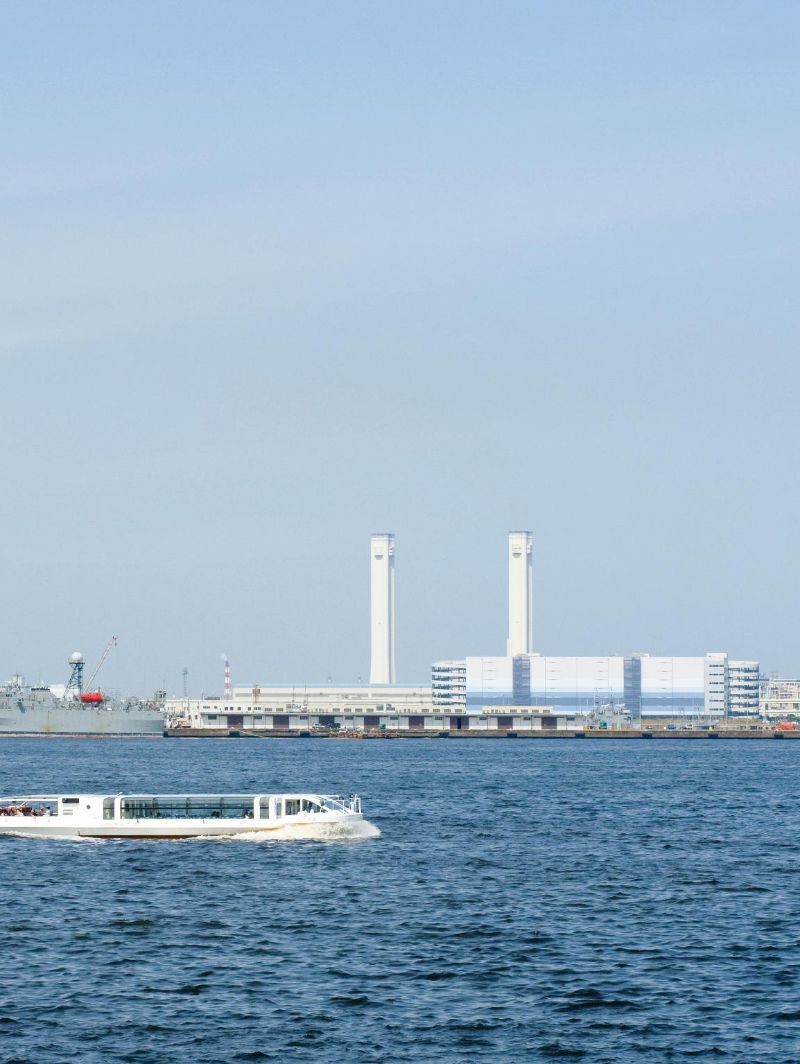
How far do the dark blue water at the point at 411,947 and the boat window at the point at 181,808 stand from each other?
2.76 meters

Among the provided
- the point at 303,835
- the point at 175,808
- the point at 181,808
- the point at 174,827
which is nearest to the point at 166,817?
the point at 175,808

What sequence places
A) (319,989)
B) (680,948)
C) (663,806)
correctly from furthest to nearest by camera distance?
(663,806) < (680,948) < (319,989)

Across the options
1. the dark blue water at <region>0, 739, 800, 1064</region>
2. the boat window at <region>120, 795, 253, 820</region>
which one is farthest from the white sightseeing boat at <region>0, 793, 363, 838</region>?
the dark blue water at <region>0, 739, 800, 1064</region>

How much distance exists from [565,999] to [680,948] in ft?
33.1

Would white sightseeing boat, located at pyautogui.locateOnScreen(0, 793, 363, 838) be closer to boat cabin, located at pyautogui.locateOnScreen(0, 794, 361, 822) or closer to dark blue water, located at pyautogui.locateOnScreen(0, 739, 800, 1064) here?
boat cabin, located at pyautogui.locateOnScreen(0, 794, 361, 822)

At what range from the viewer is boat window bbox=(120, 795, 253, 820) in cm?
9175

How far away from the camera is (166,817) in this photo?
91625 millimetres

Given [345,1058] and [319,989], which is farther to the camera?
[319,989]

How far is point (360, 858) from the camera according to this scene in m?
82.9

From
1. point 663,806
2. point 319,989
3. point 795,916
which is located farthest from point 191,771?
point 319,989

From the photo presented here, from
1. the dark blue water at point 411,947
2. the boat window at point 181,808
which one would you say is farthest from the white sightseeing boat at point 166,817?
the dark blue water at point 411,947

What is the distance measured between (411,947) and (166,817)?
3616 centimetres

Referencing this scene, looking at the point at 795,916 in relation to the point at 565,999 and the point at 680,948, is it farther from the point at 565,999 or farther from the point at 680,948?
the point at 565,999

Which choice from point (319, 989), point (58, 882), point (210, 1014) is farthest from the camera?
point (58, 882)
